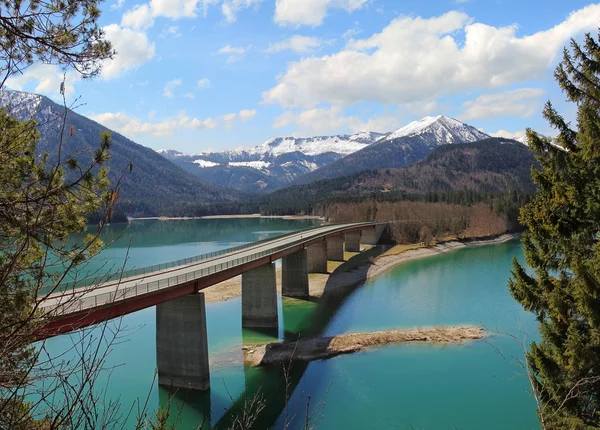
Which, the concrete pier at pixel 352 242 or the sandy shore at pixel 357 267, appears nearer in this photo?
the sandy shore at pixel 357 267

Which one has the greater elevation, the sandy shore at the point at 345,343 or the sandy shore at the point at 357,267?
the sandy shore at the point at 357,267

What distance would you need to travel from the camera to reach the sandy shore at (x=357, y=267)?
176 feet

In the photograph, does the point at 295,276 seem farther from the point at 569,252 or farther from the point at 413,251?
the point at 413,251

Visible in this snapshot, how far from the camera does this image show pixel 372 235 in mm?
101438

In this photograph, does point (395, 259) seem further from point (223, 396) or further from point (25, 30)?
point (25, 30)

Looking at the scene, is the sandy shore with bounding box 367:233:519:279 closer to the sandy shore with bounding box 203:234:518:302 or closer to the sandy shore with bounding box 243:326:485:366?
the sandy shore with bounding box 203:234:518:302

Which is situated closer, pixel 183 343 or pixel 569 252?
pixel 569 252

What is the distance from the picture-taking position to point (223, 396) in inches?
1070

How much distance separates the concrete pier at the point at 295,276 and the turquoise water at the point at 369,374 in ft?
7.32

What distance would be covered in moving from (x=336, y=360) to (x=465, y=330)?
1188cm

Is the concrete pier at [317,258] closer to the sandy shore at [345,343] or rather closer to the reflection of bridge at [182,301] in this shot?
the reflection of bridge at [182,301]

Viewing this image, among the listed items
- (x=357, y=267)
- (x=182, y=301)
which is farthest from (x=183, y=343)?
(x=357, y=267)

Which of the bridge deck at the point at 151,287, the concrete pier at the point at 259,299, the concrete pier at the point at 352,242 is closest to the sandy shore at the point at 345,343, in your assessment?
the concrete pier at the point at 259,299

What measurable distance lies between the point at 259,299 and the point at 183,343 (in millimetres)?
12885
